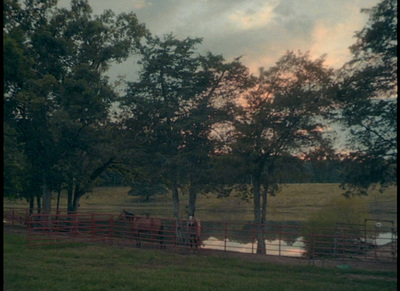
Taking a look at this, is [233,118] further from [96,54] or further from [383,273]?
[383,273]

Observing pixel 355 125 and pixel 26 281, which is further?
pixel 355 125

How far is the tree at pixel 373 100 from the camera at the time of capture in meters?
18.9

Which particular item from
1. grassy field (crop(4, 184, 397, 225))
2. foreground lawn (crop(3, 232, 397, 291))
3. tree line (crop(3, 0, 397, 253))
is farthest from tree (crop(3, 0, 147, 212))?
grassy field (crop(4, 184, 397, 225))

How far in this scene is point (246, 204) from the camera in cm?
7775

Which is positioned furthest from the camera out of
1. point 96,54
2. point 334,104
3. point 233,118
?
point 96,54

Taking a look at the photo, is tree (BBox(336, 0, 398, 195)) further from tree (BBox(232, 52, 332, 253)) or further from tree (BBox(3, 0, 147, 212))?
tree (BBox(3, 0, 147, 212))

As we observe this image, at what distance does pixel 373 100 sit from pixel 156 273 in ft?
43.5

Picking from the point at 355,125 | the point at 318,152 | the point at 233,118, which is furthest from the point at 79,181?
the point at 355,125

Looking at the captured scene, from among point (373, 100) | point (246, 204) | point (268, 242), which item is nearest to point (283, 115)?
point (373, 100)

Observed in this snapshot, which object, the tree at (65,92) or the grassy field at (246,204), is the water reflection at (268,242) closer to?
the tree at (65,92)

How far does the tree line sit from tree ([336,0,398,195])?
249 mm

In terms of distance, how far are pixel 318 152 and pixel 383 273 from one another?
34.3 feet

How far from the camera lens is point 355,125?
20.3 m

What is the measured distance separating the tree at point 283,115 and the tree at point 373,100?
3.14 m
